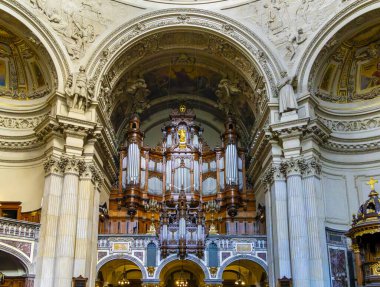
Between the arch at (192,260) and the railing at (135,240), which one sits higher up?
the railing at (135,240)

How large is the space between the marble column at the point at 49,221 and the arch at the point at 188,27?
393 centimetres

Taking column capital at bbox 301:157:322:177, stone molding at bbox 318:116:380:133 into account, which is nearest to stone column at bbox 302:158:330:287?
column capital at bbox 301:157:322:177

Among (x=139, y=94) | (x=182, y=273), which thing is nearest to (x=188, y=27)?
(x=139, y=94)

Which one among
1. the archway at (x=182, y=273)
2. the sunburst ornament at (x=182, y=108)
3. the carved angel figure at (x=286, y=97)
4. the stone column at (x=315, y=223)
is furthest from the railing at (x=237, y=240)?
the sunburst ornament at (x=182, y=108)

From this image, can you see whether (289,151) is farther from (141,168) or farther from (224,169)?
(141,168)

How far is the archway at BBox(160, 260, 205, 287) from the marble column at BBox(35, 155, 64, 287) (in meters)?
4.89

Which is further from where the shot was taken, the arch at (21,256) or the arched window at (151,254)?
the arched window at (151,254)

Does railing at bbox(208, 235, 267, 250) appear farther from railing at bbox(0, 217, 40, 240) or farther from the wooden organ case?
railing at bbox(0, 217, 40, 240)

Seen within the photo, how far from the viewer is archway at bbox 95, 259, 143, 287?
21.1 metres

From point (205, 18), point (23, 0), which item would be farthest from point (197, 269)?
A: point (23, 0)

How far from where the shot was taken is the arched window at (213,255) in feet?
65.2

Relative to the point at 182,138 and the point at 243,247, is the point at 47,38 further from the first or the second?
the point at 243,247

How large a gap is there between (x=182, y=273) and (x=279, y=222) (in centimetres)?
Answer: 612

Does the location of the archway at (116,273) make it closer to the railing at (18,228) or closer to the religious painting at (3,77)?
the railing at (18,228)
